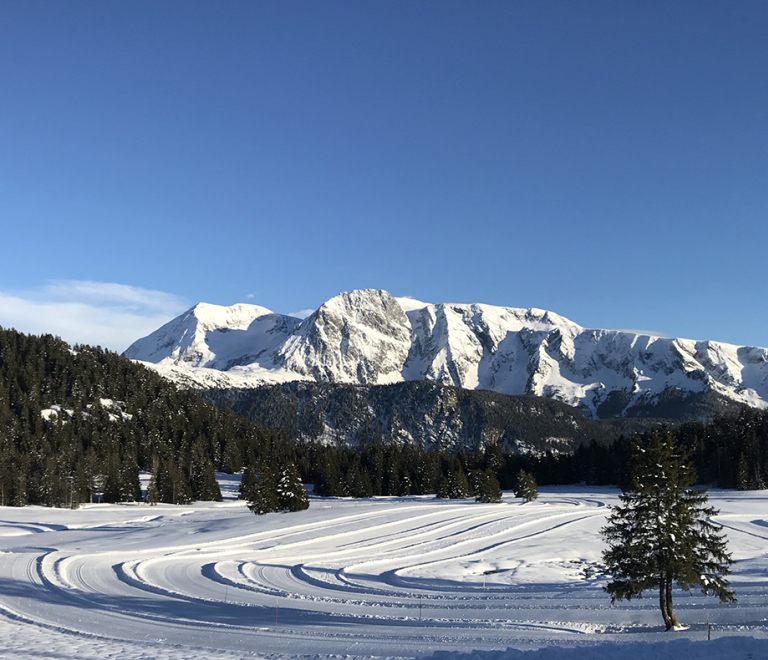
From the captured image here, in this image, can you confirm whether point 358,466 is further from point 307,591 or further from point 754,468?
point 307,591

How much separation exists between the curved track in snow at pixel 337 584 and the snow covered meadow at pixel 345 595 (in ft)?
0.37

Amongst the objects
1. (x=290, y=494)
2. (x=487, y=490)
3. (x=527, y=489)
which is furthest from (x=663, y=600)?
(x=527, y=489)

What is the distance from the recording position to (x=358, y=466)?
355 feet

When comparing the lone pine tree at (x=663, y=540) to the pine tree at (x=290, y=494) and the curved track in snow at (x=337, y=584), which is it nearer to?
the curved track in snow at (x=337, y=584)

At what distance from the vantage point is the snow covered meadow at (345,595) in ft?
66.9

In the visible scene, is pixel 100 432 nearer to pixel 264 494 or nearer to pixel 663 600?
pixel 264 494

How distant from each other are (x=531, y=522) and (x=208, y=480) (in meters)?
52.6

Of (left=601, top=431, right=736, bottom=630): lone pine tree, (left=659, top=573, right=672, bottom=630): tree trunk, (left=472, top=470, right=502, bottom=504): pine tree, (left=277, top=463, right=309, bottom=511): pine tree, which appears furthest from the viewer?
(left=472, top=470, right=502, bottom=504): pine tree

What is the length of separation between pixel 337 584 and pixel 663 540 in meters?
16.5

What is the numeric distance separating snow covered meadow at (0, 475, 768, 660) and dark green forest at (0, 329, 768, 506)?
2795cm

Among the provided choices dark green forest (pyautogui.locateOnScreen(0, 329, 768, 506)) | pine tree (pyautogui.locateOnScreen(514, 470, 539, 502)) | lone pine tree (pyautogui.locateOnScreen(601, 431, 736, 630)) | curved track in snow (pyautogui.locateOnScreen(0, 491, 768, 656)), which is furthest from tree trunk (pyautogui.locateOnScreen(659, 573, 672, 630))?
pine tree (pyautogui.locateOnScreen(514, 470, 539, 502))

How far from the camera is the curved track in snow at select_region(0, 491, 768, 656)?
2273cm

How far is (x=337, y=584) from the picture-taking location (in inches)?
1268

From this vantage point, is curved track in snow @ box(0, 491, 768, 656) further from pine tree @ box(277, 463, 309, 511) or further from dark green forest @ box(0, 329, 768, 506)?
dark green forest @ box(0, 329, 768, 506)
